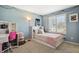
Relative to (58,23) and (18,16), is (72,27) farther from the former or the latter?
(18,16)

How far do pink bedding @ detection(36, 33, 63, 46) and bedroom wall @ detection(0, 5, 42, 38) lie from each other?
319 mm

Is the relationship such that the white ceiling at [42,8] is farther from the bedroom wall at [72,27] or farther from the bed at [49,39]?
the bed at [49,39]

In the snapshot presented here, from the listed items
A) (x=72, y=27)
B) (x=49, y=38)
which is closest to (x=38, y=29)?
(x=49, y=38)

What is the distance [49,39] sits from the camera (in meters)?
1.83

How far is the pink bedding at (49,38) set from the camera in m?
1.81

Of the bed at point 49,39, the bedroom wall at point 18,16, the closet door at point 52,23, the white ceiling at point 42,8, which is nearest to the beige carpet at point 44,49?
the bed at point 49,39

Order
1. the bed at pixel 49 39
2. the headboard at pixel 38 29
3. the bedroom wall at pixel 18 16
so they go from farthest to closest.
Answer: the headboard at pixel 38 29 < the bed at pixel 49 39 < the bedroom wall at pixel 18 16

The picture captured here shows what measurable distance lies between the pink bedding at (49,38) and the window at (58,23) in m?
0.12

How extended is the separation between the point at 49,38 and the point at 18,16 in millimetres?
827

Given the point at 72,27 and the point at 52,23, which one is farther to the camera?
the point at 52,23
